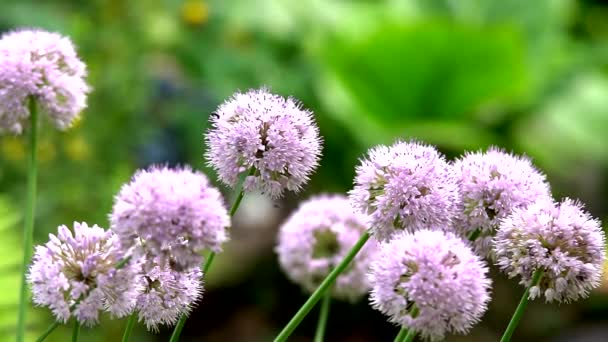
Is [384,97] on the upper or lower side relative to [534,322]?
upper

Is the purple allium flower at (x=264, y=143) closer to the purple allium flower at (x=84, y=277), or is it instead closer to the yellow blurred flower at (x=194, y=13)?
the purple allium flower at (x=84, y=277)

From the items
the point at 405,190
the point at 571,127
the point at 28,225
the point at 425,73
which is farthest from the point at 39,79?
the point at 571,127

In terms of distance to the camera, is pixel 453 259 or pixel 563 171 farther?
pixel 563 171

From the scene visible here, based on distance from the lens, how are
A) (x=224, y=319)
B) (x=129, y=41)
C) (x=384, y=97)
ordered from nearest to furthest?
1. (x=129, y=41)
2. (x=224, y=319)
3. (x=384, y=97)

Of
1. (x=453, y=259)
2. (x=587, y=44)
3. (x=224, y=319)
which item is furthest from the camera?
(x=587, y=44)

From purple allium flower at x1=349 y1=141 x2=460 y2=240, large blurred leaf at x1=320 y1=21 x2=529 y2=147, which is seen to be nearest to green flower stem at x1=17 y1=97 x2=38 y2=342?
purple allium flower at x1=349 y1=141 x2=460 y2=240

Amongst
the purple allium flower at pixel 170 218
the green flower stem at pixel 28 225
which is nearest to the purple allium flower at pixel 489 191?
the purple allium flower at pixel 170 218

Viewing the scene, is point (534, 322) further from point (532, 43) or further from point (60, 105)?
point (60, 105)

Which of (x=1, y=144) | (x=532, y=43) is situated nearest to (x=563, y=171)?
(x=532, y=43)
